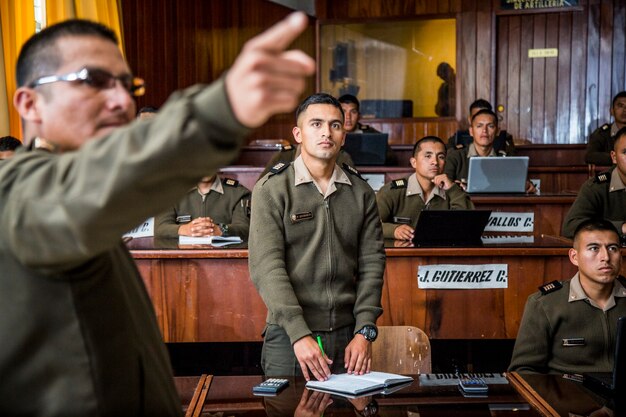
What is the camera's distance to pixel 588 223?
2.87m

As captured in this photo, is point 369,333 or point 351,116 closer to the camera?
point 369,333

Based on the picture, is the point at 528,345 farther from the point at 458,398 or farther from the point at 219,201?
the point at 219,201

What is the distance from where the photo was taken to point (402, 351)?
7.86 ft

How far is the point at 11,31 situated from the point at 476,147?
3.38m

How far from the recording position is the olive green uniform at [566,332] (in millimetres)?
2605

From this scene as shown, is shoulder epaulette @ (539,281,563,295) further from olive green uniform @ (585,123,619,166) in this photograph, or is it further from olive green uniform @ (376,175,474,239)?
olive green uniform @ (585,123,619,166)

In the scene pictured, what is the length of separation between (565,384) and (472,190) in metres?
3.20

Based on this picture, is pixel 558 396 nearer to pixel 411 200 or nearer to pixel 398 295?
pixel 398 295

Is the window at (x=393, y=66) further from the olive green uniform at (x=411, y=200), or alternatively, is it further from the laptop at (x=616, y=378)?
the laptop at (x=616, y=378)

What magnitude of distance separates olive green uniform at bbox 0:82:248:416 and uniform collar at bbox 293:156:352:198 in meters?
1.54

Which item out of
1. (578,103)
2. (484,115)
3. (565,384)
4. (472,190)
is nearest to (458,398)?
(565,384)

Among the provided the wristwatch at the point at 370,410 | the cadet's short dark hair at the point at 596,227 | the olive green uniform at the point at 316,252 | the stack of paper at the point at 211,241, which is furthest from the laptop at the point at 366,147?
the wristwatch at the point at 370,410

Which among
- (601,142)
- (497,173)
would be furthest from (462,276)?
(601,142)

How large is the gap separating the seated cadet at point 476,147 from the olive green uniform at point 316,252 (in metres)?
3.07
